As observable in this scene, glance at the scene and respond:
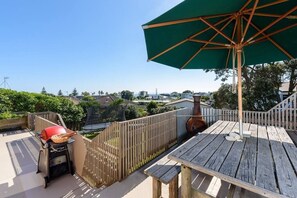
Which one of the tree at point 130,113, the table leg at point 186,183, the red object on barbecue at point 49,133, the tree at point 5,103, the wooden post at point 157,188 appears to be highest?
the tree at point 5,103

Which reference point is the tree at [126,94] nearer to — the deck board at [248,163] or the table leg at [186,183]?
the deck board at [248,163]

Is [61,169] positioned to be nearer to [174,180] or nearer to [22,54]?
[174,180]

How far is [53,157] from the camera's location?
3.09m

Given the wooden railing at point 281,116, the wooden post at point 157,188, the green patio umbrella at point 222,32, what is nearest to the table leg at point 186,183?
the wooden post at point 157,188

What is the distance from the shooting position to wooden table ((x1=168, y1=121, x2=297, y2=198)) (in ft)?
3.65

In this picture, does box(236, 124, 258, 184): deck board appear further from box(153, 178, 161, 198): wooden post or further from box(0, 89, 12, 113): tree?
box(0, 89, 12, 113): tree

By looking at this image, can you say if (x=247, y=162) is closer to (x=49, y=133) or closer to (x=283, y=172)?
(x=283, y=172)

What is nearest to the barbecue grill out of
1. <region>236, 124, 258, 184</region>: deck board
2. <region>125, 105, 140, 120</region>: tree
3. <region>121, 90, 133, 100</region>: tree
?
<region>236, 124, 258, 184</region>: deck board

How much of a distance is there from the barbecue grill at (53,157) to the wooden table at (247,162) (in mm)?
2569

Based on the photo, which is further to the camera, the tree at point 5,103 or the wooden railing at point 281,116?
the tree at point 5,103

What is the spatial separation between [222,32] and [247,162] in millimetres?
2175

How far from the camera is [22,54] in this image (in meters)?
11.2

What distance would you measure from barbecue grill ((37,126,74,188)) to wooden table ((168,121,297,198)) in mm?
2569

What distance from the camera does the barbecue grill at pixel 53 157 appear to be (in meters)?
3.00
